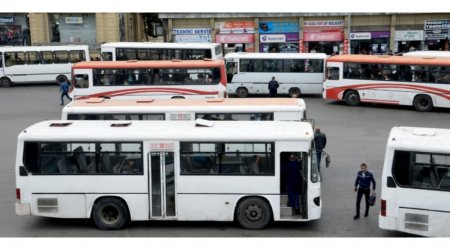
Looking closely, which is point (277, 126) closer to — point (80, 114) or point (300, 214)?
point (300, 214)

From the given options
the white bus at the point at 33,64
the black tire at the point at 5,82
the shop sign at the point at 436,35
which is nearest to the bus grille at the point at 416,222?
the white bus at the point at 33,64

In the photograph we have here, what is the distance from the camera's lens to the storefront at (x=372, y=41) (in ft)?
140

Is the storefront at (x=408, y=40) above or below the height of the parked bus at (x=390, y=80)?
above

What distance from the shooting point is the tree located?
2522 inches

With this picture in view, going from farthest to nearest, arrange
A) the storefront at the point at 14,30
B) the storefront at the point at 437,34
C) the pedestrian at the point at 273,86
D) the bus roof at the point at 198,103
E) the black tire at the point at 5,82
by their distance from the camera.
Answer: the storefront at the point at 14,30 → the storefront at the point at 437,34 → the black tire at the point at 5,82 → the pedestrian at the point at 273,86 → the bus roof at the point at 198,103

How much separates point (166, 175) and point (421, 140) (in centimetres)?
476

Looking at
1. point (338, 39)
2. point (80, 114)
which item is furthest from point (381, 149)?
point (338, 39)

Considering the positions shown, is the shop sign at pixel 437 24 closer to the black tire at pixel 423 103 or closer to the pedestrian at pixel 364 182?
the black tire at pixel 423 103

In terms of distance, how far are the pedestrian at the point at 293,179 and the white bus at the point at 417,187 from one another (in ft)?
5.27

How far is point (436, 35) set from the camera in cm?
4206

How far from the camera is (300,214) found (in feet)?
40.1

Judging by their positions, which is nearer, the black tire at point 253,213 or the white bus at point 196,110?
the black tire at point 253,213

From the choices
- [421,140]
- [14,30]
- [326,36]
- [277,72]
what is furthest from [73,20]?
[421,140]

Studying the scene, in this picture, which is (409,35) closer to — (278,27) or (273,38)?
(278,27)
